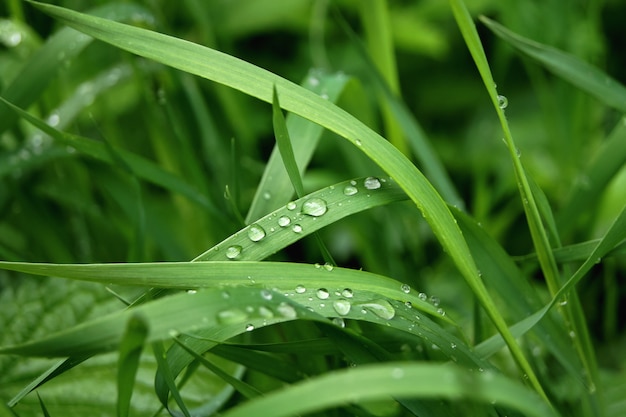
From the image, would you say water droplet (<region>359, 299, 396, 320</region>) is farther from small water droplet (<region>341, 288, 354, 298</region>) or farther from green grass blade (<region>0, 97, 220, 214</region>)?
green grass blade (<region>0, 97, 220, 214</region>)

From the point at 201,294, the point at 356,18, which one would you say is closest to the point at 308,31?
the point at 356,18

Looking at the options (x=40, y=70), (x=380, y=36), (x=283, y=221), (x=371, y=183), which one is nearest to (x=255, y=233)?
(x=283, y=221)

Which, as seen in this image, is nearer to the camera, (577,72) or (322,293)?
(322,293)

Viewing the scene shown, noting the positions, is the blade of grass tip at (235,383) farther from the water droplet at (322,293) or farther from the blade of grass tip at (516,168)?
the blade of grass tip at (516,168)

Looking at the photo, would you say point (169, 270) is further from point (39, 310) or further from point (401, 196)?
point (39, 310)

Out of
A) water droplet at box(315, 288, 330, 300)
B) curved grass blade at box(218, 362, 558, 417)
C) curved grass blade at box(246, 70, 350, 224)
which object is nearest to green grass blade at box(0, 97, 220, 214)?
curved grass blade at box(246, 70, 350, 224)

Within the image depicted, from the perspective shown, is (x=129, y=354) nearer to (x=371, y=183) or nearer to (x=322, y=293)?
(x=322, y=293)

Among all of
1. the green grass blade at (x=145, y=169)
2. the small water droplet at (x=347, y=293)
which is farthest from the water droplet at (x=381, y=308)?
the green grass blade at (x=145, y=169)
